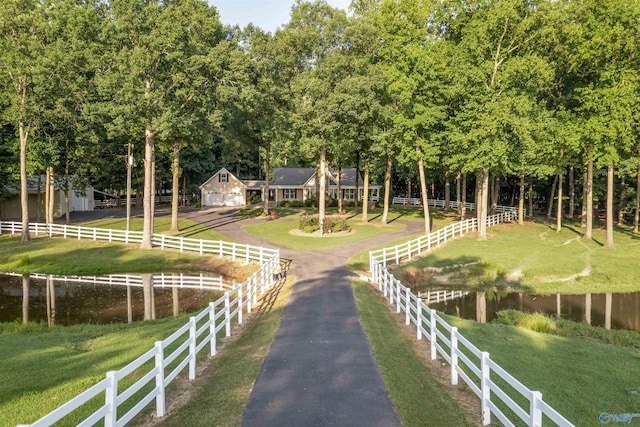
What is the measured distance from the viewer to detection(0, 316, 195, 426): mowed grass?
28.3 feet

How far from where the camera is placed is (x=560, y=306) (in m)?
21.8

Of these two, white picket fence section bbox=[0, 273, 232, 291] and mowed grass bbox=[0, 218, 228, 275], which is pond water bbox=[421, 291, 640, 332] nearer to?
white picket fence section bbox=[0, 273, 232, 291]

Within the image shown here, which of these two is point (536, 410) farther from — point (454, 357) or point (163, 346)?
point (163, 346)

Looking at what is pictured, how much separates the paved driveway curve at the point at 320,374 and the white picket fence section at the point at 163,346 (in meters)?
1.67

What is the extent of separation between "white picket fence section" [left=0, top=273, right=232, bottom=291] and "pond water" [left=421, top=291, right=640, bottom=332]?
11219 mm

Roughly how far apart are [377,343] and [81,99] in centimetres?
3303

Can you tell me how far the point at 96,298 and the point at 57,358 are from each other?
1131 cm

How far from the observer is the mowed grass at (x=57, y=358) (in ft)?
28.3

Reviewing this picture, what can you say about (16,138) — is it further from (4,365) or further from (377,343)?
(377,343)

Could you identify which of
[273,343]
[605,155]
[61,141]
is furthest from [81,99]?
[605,155]

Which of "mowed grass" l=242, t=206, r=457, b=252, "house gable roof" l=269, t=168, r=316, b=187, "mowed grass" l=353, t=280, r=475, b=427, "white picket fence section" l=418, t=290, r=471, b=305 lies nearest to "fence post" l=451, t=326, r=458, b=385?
"mowed grass" l=353, t=280, r=475, b=427

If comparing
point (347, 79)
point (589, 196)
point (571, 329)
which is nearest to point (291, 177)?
point (347, 79)

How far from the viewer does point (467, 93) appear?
113ft

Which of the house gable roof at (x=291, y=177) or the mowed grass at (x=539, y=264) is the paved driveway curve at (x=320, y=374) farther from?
the house gable roof at (x=291, y=177)
